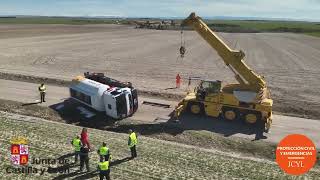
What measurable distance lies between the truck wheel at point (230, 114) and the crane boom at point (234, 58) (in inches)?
80.9

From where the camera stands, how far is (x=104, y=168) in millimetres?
17547

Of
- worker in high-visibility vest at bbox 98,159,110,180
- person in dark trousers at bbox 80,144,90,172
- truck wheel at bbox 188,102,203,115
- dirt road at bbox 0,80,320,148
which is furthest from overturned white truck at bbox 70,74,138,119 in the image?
worker in high-visibility vest at bbox 98,159,110,180

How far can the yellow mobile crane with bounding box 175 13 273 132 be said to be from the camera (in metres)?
28.2

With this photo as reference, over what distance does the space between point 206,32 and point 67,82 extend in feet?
62.6

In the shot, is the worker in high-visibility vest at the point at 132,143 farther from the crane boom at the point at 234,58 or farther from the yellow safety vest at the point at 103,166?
the crane boom at the point at 234,58

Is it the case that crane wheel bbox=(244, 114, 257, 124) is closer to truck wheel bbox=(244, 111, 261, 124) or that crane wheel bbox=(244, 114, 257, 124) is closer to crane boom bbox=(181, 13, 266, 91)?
truck wheel bbox=(244, 111, 261, 124)

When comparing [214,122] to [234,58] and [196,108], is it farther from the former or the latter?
[234,58]

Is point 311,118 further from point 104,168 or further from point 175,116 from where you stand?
point 104,168

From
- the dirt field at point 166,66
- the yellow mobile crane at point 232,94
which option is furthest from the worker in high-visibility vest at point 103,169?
the dirt field at point 166,66

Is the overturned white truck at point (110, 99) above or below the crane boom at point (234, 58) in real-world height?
below

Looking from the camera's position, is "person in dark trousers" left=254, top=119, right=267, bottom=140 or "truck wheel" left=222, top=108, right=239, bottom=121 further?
"truck wheel" left=222, top=108, right=239, bottom=121

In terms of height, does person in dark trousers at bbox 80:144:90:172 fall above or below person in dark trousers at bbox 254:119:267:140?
above

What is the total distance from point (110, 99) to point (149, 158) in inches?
345

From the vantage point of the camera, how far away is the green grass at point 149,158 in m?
19.6
